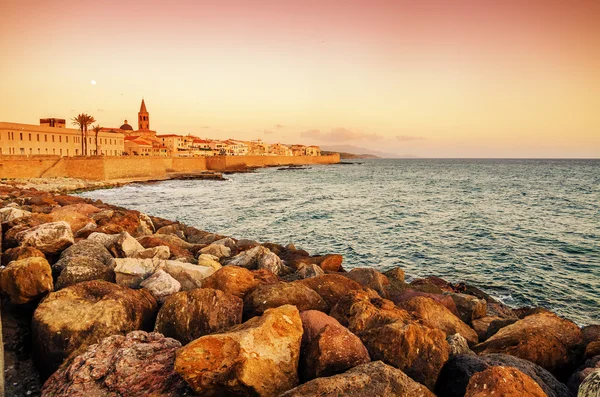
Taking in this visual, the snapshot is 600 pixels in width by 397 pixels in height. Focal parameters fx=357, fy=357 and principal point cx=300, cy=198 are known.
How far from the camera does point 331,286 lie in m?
5.83

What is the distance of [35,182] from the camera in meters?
36.8

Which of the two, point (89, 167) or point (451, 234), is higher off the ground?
point (89, 167)

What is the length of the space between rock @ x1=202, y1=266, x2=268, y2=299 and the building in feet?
193

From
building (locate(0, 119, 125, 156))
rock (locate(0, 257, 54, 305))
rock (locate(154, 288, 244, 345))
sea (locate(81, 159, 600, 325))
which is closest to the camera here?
rock (locate(154, 288, 244, 345))

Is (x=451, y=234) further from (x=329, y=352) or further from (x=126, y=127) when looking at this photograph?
(x=126, y=127)

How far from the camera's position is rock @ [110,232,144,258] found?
727 centimetres

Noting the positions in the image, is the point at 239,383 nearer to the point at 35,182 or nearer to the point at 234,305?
the point at 234,305

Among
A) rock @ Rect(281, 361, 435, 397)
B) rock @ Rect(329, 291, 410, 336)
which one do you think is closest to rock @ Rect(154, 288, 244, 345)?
rock @ Rect(329, 291, 410, 336)

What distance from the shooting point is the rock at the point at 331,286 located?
5.63 m

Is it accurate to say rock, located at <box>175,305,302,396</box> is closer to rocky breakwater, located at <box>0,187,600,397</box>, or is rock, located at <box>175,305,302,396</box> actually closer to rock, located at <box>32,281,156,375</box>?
rocky breakwater, located at <box>0,187,600,397</box>

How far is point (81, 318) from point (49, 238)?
339cm

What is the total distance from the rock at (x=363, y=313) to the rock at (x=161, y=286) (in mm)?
2395

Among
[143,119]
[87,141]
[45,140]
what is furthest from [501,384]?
[143,119]

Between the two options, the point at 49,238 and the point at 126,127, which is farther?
the point at 126,127
